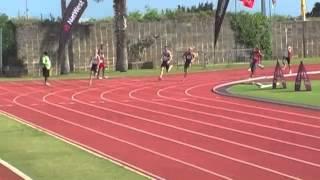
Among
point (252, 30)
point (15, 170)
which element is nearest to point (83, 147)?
point (15, 170)

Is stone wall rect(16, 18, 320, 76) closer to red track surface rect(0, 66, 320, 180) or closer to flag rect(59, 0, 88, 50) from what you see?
flag rect(59, 0, 88, 50)

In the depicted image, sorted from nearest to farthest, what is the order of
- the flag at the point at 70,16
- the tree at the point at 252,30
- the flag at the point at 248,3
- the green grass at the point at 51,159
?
1. the green grass at the point at 51,159
2. the flag at the point at 70,16
3. the flag at the point at 248,3
4. the tree at the point at 252,30

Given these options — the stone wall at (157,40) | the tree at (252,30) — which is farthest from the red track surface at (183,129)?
the tree at (252,30)

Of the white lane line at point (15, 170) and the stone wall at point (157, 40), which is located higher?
the stone wall at point (157, 40)

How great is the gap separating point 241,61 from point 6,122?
32.5 m

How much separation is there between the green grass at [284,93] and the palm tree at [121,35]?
13489mm

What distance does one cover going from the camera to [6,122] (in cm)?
1691

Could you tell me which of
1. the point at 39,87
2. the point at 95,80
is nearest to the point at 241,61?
the point at 95,80

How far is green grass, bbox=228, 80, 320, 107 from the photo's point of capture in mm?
20781

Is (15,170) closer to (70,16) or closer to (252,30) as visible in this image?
(70,16)

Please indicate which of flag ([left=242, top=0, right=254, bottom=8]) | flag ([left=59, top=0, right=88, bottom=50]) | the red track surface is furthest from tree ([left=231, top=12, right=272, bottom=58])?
the red track surface

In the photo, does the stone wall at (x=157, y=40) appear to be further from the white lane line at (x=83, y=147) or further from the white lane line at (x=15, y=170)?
the white lane line at (x=15, y=170)

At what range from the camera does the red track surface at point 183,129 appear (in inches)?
423

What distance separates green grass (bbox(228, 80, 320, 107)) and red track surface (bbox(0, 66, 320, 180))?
38.1 inches
